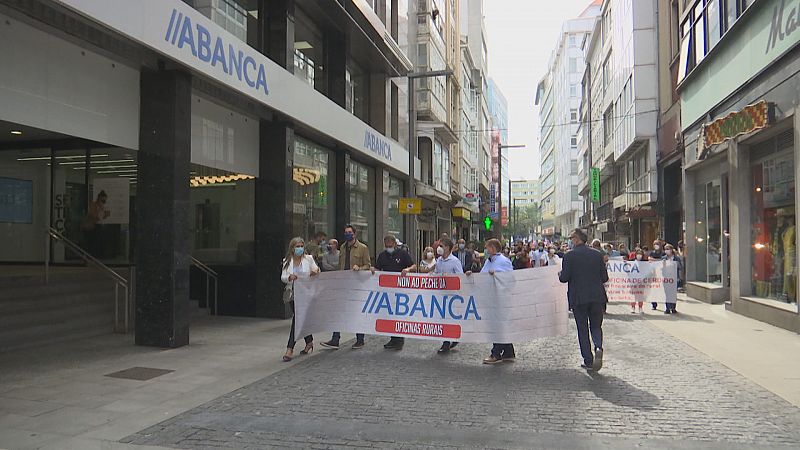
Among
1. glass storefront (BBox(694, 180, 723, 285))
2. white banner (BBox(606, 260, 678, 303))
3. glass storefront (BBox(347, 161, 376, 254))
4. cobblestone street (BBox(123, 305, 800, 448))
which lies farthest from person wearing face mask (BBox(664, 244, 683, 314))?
glass storefront (BBox(347, 161, 376, 254))

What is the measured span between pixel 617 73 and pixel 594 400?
104 feet

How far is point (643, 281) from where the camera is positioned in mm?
13945

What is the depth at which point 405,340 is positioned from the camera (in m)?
9.84

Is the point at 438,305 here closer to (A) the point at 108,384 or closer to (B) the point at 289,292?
(B) the point at 289,292

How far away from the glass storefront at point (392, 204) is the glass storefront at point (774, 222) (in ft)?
37.1

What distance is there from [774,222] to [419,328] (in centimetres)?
881

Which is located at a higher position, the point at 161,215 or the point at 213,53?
the point at 213,53

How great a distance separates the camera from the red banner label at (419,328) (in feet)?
25.8

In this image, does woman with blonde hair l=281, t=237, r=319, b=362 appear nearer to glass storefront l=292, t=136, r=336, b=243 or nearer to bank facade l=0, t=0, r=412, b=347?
bank facade l=0, t=0, r=412, b=347

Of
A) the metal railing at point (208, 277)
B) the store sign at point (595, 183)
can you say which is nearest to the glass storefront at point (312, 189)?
the metal railing at point (208, 277)

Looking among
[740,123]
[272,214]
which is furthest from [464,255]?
[740,123]

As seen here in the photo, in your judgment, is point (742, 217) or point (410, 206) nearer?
point (742, 217)

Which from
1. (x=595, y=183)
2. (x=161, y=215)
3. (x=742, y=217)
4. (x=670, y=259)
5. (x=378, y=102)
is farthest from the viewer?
(x=595, y=183)

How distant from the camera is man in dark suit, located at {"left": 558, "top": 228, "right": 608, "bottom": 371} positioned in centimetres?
737
